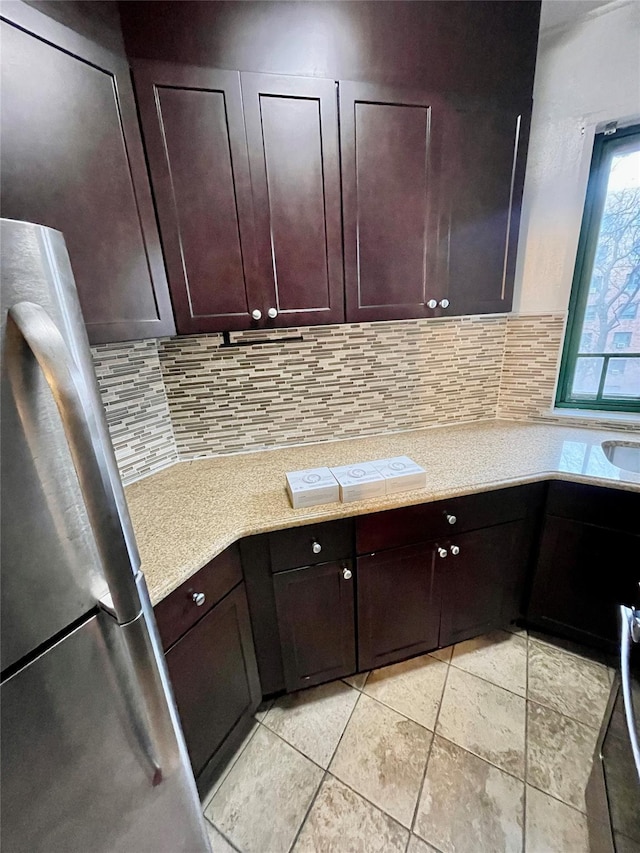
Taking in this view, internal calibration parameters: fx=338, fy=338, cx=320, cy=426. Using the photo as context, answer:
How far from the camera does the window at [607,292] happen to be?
60.6 inches

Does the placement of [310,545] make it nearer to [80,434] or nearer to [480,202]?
[80,434]

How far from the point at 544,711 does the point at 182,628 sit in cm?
145

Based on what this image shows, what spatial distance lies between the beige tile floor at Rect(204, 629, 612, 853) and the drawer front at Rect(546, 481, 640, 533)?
713 mm

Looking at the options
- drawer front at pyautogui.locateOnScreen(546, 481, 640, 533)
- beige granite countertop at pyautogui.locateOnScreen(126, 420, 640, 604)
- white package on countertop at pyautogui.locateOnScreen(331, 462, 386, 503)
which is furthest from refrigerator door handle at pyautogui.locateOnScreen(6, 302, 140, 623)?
drawer front at pyautogui.locateOnScreen(546, 481, 640, 533)

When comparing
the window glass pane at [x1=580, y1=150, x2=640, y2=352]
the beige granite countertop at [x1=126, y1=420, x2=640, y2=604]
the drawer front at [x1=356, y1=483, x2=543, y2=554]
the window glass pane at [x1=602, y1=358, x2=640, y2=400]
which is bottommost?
the drawer front at [x1=356, y1=483, x2=543, y2=554]

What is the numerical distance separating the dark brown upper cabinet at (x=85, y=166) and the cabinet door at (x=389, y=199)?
657 millimetres

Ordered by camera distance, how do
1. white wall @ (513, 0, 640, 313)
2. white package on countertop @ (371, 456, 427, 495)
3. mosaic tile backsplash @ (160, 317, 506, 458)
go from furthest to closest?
mosaic tile backsplash @ (160, 317, 506, 458), white wall @ (513, 0, 640, 313), white package on countertop @ (371, 456, 427, 495)

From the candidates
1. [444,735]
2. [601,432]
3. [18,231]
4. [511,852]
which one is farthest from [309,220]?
[511,852]

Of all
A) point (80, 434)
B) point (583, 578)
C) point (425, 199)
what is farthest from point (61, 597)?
point (583, 578)

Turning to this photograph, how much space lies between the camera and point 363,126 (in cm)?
114

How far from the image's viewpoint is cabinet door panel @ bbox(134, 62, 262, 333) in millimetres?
982

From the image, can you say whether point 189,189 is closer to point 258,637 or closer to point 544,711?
point 258,637

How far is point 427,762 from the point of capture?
120 cm

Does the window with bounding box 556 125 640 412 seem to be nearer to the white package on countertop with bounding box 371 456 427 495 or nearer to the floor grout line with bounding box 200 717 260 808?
the white package on countertop with bounding box 371 456 427 495
